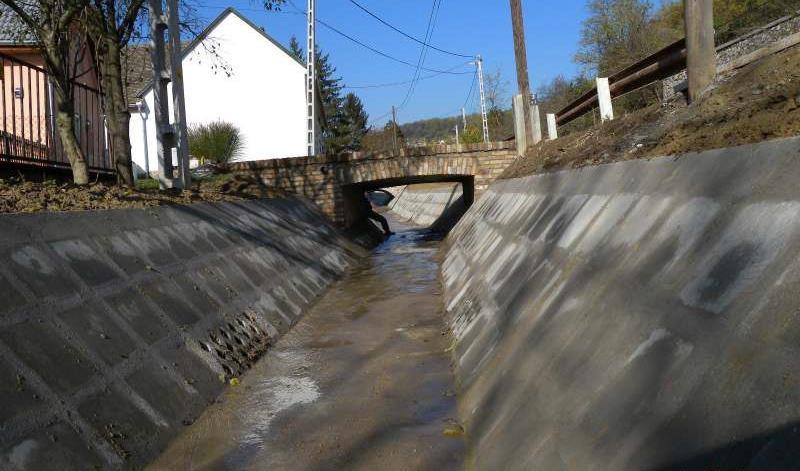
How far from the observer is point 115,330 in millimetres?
5035

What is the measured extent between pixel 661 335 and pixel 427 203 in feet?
122

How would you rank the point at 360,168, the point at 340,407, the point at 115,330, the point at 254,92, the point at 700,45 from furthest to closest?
the point at 254,92 < the point at 360,168 < the point at 700,45 < the point at 340,407 < the point at 115,330

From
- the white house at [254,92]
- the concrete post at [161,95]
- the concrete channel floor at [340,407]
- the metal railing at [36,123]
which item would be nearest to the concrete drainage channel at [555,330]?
the concrete channel floor at [340,407]

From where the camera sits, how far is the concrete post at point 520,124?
19.4 meters

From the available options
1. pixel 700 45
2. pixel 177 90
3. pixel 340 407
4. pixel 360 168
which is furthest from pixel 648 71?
pixel 360 168

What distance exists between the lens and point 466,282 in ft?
29.0

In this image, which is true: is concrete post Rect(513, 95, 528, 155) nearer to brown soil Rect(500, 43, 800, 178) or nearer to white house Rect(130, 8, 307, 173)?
brown soil Rect(500, 43, 800, 178)

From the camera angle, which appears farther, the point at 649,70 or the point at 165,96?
the point at 165,96

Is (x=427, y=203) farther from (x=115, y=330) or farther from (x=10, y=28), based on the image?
(x=115, y=330)

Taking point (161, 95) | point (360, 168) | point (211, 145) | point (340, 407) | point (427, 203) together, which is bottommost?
point (340, 407)

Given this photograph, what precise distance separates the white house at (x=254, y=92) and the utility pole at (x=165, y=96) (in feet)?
71.8

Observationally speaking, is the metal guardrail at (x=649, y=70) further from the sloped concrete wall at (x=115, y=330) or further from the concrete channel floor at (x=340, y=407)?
the sloped concrete wall at (x=115, y=330)

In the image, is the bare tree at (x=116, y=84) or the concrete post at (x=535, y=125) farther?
the concrete post at (x=535, y=125)

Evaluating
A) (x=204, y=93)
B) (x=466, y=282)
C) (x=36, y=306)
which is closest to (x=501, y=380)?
(x=36, y=306)
